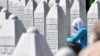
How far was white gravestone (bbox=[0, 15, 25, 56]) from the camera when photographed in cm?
958

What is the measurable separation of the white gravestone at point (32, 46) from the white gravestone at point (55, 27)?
6.66m

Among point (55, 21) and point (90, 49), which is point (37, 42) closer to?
point (90, 49)

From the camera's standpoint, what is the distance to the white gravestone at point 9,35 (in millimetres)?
9577

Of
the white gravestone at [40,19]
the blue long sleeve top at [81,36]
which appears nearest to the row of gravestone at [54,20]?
the white gravestone at [40,19]

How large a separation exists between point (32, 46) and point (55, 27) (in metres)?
7.13

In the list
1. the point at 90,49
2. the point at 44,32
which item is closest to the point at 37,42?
the point at 90,49

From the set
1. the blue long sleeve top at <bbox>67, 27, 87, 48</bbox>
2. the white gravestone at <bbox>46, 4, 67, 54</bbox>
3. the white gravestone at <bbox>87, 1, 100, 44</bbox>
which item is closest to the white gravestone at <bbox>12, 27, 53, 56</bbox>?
the blue long sleeve top at <bbox>67, 27, 87, 48</bbox>

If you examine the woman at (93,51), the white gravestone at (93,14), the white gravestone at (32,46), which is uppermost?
the white gravestone at (93,14)

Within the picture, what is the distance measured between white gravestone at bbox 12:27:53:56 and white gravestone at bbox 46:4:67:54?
666 centimetres

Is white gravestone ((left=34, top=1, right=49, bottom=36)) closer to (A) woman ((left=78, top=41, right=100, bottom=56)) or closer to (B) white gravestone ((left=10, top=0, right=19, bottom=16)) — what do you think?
(B) white gravestone ((left=10, top=0, right=19, bottom=16))

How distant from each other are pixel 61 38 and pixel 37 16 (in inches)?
72.3

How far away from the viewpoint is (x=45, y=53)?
7.00m

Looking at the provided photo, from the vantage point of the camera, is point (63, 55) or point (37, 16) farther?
point (37, 16)

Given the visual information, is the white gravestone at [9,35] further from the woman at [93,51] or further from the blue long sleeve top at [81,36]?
the woman at [93,51]
